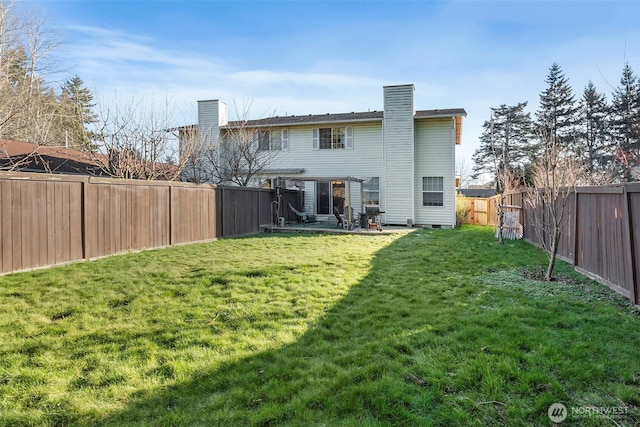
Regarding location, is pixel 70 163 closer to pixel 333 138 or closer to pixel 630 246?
pixel 333 138

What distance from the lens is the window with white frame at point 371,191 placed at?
15812 millimetres

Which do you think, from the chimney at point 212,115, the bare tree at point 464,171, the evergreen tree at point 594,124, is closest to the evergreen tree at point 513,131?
the evergreen tree at point 594,124

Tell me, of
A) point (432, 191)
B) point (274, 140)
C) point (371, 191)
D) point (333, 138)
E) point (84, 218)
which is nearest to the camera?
point (84, 218)

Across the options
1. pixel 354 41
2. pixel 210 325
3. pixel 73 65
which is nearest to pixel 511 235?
pixel 354 41

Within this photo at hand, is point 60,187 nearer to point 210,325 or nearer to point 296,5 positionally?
point 210,325

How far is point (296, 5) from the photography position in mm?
10094

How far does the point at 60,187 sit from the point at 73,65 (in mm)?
7519

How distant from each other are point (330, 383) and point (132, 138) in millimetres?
11313

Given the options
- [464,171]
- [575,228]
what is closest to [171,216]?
[575,228]

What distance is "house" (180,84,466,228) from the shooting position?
15.0 m

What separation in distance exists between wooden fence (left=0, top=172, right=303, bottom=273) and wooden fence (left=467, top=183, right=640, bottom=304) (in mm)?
8598

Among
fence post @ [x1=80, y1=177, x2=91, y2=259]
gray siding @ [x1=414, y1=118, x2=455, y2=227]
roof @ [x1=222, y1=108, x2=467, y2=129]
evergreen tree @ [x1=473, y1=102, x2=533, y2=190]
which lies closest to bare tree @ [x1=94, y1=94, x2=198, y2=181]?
fence post @ [x1=80, y1=177, x2=91, y2=259]

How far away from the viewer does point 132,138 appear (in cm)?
1145

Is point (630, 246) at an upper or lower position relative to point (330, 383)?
upper
